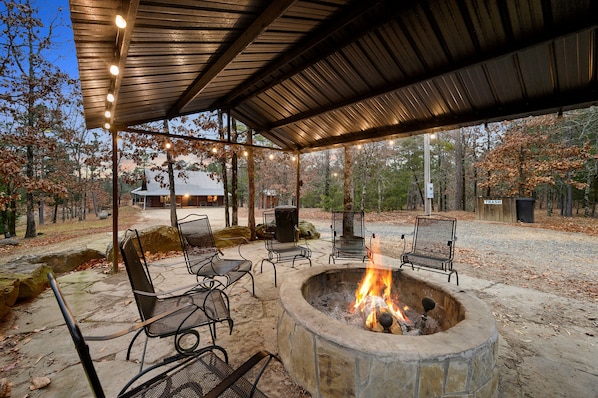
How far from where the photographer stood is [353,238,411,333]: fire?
2.46 meters

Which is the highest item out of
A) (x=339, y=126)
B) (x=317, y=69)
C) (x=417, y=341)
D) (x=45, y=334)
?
(x=317, y=69)

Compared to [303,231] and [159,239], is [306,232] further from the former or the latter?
[159,239]

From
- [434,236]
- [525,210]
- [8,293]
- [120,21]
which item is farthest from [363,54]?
[525,210]

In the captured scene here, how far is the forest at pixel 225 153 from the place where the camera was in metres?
7.84

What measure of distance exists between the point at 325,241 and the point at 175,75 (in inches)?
240

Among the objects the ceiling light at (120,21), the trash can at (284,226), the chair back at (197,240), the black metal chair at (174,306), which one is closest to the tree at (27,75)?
the chair back at (197,240)

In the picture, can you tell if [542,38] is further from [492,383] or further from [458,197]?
[458,197]

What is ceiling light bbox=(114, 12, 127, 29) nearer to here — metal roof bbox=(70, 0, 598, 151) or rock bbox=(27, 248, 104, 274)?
metal roof bbox=(70, 0, 598, 151)

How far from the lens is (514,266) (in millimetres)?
5352

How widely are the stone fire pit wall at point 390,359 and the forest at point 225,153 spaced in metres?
3.81

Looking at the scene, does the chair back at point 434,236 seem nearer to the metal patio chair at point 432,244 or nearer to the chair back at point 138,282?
the metal patio chair at point 432,244

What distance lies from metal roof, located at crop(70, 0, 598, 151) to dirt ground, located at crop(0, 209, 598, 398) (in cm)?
287

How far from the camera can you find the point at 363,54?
3693mm

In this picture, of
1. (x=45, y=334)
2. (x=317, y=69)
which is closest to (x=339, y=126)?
(x=317, y=69)
